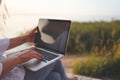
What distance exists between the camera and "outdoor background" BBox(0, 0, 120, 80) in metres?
3.11

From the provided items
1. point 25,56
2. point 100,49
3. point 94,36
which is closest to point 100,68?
point 100,49

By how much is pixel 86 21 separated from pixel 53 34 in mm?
1513

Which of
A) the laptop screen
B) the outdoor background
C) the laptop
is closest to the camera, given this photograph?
the laptop

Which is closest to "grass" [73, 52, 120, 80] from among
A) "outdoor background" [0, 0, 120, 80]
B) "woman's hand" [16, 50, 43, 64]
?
"outdoor background" [0, 0, 120, 80]

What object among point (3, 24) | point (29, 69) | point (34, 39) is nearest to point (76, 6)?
point (3, 24)

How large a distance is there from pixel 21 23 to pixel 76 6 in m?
0.75

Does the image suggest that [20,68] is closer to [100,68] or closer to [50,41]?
[50,41]

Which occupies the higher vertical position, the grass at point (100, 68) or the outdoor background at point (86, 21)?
the outdoor background at point (86, 21)

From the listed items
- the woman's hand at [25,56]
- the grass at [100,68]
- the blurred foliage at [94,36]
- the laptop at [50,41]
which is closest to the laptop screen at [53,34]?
the laptop at [50,41]

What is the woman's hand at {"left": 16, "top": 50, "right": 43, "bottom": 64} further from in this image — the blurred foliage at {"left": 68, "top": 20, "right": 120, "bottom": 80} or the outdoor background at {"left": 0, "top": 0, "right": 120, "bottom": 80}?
the blurred foliage at {"left": 68, "top": 20, "right": 120, "bottom": 80}

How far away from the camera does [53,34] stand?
1.89 metres

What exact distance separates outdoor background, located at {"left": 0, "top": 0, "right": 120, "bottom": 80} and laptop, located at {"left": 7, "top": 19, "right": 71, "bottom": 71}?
1035mm

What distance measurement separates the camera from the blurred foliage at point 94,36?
3.25 m

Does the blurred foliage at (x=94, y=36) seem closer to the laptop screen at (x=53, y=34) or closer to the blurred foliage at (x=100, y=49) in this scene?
the blurred foliage at (x=100, y=49)
